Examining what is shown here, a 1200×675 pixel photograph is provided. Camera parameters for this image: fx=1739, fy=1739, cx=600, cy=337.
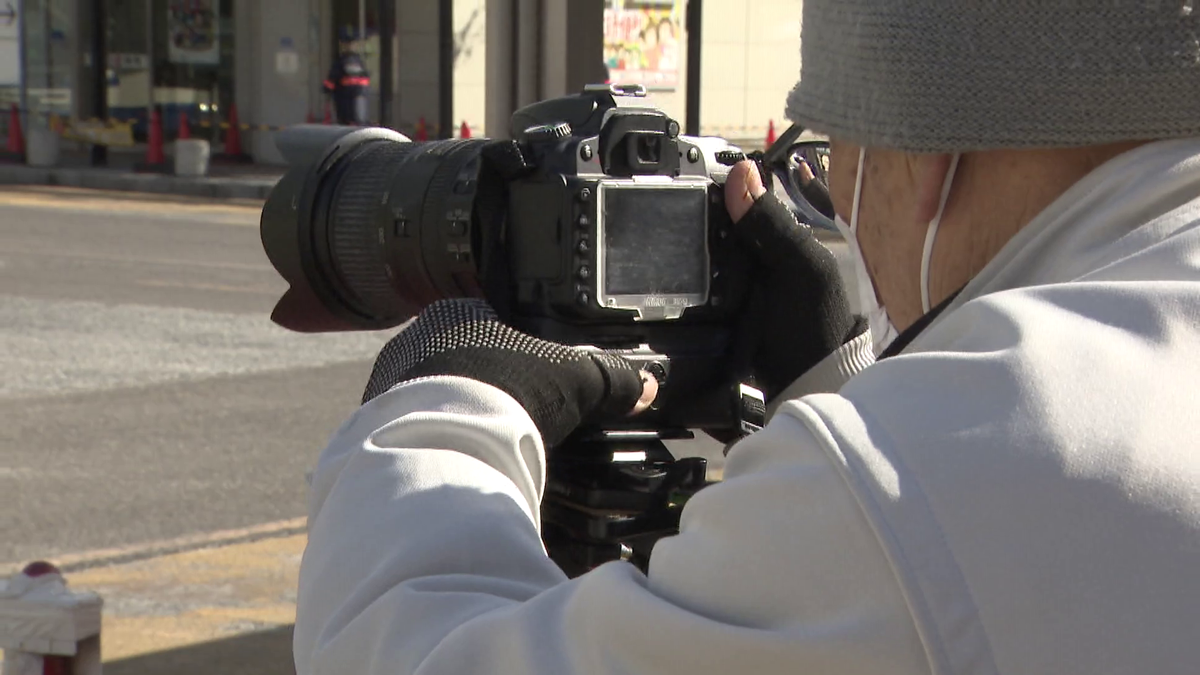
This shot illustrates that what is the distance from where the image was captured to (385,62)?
19875 mm

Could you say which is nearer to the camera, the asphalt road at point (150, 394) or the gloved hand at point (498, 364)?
the gloved hand at point (498, 364)

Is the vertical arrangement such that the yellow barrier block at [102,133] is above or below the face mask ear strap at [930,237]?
below

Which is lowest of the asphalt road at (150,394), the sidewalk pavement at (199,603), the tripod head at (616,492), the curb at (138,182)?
the curb at (138,182)

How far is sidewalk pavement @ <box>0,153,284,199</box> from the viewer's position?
682 inches

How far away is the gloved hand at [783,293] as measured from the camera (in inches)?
77.9


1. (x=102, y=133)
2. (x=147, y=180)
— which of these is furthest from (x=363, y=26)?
(x=147, y=180)

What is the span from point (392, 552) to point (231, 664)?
9.39ft

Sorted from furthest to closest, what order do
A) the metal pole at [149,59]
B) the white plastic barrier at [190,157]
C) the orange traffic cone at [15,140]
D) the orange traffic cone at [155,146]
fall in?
1. the metal pole at [149,59]
2. the orange traffic cone at [15,140]
3. the orange traffic cone at [155,146]
4. the white plastic barrier at [190,157]

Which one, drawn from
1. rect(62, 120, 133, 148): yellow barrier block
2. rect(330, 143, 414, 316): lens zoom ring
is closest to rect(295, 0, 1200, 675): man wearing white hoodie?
rect(330, 143, 414, 316): lens zoom ring

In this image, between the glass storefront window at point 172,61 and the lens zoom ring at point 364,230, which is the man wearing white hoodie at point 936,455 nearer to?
the lens zoom ring at point 364,230

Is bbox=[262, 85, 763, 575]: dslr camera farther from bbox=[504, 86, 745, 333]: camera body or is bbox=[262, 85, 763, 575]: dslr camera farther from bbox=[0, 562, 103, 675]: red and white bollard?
bbox=[0, 562, 103, 675]: red and white bollard

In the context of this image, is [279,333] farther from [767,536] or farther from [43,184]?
[43,184]

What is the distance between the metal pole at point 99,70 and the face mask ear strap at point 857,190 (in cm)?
1898

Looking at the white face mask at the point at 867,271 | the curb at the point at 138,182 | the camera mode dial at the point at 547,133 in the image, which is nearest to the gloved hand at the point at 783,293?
the camera mode dial at the point at 547,133
